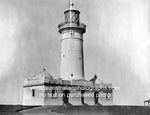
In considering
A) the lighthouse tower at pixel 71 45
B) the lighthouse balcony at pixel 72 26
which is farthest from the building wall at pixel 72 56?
the lighthouse balcony at pixel 72 26

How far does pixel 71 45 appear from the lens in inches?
1427

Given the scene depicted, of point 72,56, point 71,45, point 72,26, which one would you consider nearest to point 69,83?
point 72,56

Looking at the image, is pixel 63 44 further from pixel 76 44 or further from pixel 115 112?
pixel 115 112

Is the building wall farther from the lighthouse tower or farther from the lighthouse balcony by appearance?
the lighthouse balcony

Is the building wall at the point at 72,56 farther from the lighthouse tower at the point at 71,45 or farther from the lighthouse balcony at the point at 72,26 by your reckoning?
the lighthouse balcony at the point at 72,26

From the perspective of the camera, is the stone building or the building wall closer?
the stone building

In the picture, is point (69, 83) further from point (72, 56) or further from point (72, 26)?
point (72, 26)

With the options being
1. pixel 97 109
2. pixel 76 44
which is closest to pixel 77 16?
pixel 76 44

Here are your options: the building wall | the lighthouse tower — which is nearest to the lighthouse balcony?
the lighthouse tower

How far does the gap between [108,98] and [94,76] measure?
12.7ft

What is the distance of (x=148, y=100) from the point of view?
36.7 meters

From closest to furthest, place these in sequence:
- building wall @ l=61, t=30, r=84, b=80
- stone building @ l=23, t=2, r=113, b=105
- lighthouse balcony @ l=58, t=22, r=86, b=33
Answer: stone building @ l=23, t=2, r=113, b=105 < building wall @ l=61, t=30, r=84, b=80 < lighthouse balcony @ l=58, t=22, r=86, b=33

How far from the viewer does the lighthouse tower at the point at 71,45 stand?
35906mm

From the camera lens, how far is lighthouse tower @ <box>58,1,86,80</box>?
35.9m
